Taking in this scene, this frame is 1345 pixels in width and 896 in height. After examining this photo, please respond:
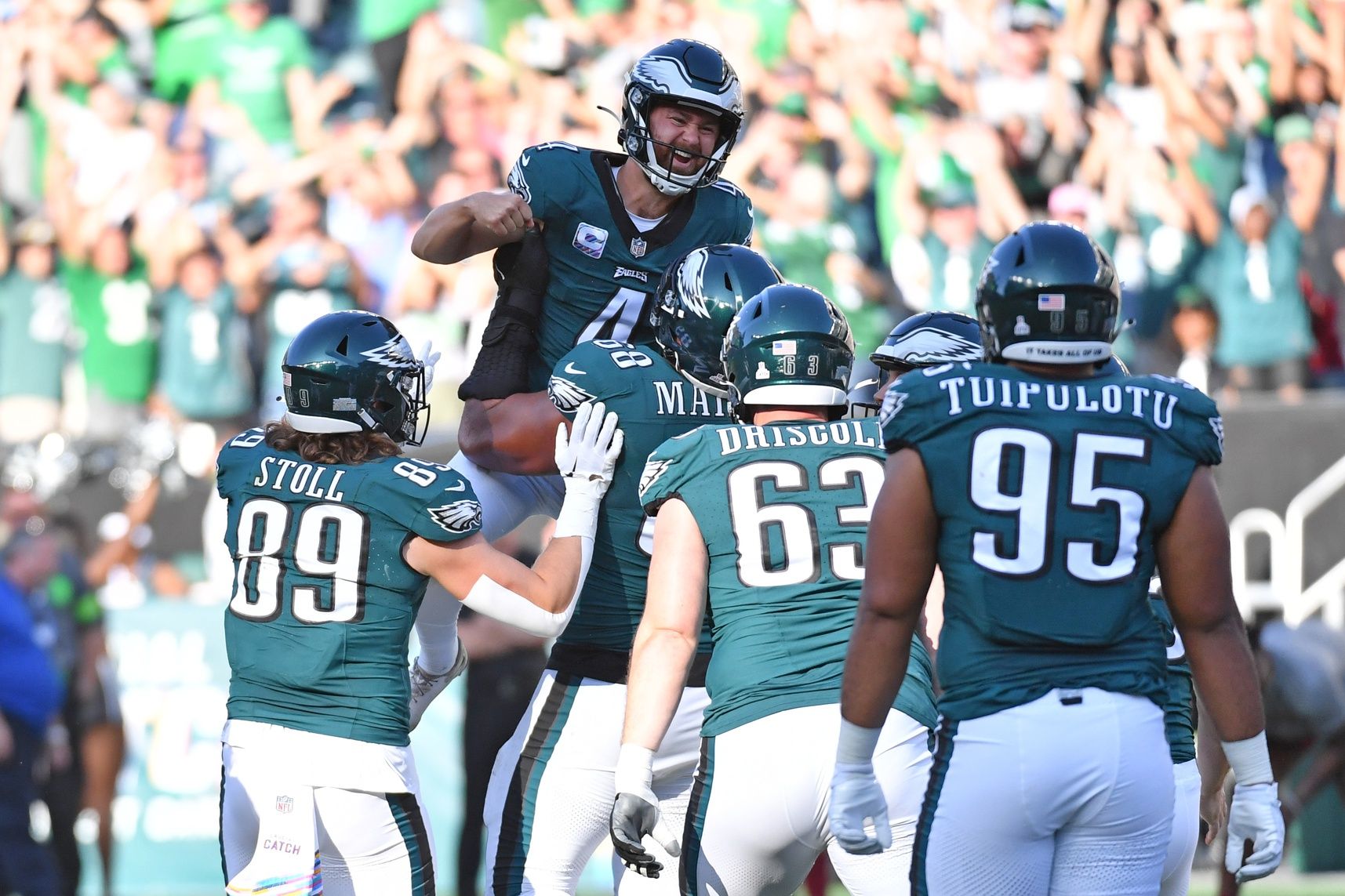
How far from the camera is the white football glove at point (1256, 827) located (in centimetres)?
366

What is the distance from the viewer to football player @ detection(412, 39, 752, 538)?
5223 millimetres

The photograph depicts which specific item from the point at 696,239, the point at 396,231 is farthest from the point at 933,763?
the point at 396,231

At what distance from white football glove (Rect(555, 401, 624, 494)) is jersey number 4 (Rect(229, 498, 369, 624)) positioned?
0.60 m

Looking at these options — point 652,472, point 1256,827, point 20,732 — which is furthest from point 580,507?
point 20,732

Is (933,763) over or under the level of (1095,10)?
under

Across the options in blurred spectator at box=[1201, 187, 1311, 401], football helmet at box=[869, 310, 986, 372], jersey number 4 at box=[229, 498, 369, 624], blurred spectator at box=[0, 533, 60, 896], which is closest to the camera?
jersey number 4 at box=[229, 498, 369, 624]

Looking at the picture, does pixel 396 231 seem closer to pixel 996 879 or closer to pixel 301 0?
pixel 301 0

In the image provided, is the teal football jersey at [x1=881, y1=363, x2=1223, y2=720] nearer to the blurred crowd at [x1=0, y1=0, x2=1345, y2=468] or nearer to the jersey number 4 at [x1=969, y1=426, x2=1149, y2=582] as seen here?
the jersey number 4 at [x1=969, y1=426, x2=1149, y2=582]

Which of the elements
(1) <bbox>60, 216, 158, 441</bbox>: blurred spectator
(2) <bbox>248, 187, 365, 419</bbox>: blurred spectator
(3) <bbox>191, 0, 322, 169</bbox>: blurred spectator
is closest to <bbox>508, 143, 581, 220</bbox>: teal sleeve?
(2) <bbox>248, 187, 365, 419</bbox>: blurred spectator

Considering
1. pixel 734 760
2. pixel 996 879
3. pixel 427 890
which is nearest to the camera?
pixel 996 879

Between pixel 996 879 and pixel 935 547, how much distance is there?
643mm

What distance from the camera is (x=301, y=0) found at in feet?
40.3

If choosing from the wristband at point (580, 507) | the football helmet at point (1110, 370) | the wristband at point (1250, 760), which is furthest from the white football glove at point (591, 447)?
the wristband at point (1250, 760)

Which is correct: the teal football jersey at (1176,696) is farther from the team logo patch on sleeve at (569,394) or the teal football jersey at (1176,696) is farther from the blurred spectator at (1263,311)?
the blurred spectator at (1263,311)
